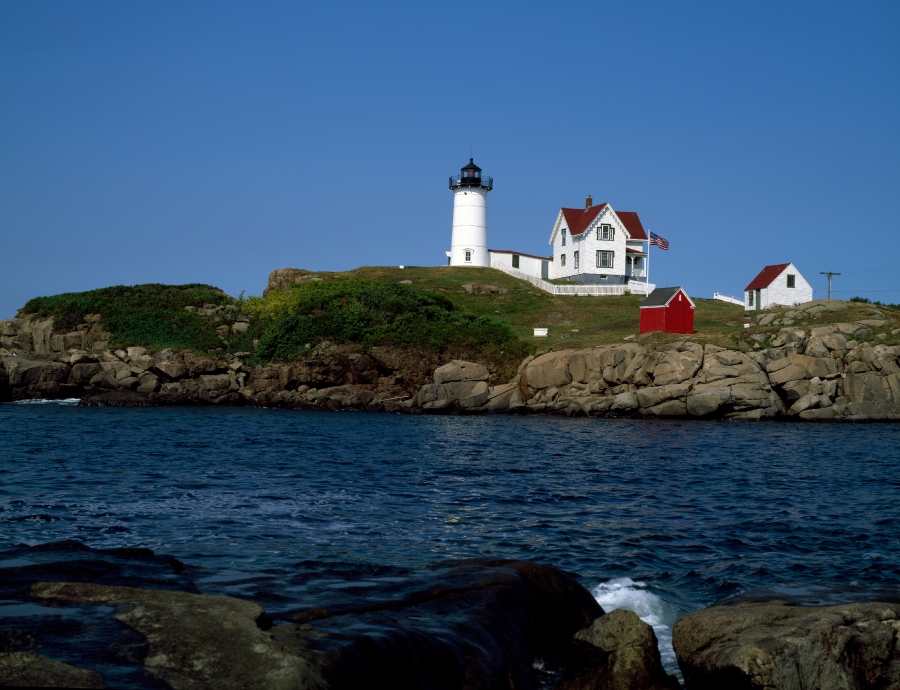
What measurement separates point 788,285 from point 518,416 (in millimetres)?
31160

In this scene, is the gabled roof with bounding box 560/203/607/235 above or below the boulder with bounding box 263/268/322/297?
above

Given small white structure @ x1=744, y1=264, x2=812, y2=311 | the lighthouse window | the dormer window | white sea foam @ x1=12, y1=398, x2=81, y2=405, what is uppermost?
the dormer window

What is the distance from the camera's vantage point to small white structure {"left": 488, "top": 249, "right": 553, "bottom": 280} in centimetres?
8656

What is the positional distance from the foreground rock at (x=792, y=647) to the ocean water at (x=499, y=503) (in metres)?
1.14

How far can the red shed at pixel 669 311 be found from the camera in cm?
5281

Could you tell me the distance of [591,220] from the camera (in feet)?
262

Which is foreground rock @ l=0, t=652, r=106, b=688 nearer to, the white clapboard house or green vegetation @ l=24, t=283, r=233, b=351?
green vegetation @ l=24, t=283, r=233, b=351

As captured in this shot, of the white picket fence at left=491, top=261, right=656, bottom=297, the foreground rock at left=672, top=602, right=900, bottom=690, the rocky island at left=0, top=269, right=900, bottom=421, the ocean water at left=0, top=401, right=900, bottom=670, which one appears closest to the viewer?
the foreground rock at left=672, top=602, right=900, bottom=690

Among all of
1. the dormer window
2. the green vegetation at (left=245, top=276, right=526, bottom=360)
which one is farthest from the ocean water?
the dormer window

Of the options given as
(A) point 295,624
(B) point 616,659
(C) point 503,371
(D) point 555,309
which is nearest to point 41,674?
(A) point 295,624

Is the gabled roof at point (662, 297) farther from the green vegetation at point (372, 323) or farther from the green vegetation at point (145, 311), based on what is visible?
the green vegetation at point (145, 311)

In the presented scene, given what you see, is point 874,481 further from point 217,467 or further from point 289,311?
point 289,311

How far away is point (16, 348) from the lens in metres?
62.4

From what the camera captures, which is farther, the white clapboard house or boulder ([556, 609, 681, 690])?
the white clapboard house
